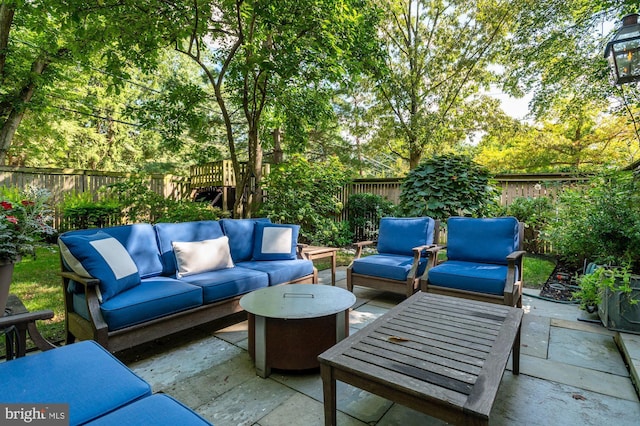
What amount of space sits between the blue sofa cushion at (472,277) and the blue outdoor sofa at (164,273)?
1464 millimetres

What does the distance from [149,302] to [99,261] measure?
18.8 inches

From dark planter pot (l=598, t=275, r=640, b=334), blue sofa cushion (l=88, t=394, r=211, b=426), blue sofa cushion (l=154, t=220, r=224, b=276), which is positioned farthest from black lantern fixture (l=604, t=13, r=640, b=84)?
blue sofa cushion (l=154, t=220, r=224, b=276)

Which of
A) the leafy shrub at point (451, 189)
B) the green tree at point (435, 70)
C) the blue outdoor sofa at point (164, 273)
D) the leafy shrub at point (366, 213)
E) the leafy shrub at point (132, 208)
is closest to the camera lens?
the blue outdoor sofa at point (164, 273)

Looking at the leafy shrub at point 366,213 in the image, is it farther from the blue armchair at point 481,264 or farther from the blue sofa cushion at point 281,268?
the blue sofa cushion at point 281,268

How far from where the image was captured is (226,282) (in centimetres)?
299

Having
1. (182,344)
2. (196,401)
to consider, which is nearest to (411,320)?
(196,401)

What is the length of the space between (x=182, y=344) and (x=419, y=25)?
1050 cm

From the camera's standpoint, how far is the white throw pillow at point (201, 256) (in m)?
3.16

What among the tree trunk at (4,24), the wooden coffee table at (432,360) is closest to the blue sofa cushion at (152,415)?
the wooden coffee table at (432,360)

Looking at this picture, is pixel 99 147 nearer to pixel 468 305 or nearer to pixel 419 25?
pixel 419 25

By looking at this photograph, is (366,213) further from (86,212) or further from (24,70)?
(24,70)

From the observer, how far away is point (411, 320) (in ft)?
6.83

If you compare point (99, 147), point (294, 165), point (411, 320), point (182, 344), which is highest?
point (99, 147)

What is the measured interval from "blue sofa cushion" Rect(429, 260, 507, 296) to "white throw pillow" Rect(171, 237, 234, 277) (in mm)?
2220
